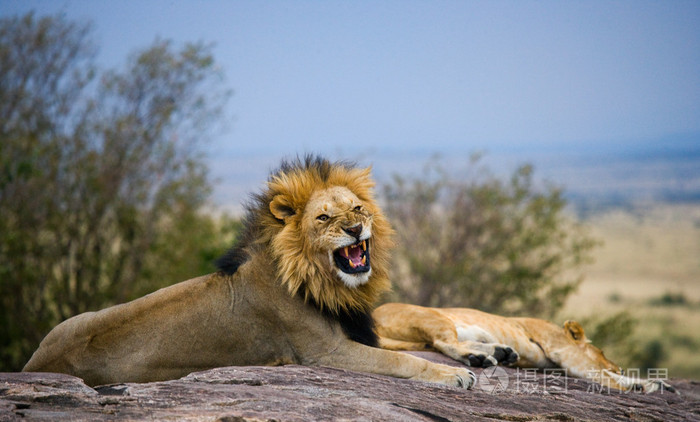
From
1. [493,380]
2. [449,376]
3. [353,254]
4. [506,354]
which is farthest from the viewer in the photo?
[506,354]

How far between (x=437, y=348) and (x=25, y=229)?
26.7 feet

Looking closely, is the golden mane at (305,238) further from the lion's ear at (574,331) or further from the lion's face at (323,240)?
the lion's ear at (574,331)

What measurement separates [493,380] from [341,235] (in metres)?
1.49

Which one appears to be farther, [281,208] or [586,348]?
[586,348]

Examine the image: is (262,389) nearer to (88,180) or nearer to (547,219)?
(88,180)

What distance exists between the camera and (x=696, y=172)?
276 feet

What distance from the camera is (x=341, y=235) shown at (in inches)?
192

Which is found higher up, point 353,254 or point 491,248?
point 353,254

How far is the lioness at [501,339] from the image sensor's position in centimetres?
568

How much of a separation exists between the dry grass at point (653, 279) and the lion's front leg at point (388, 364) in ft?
29.6

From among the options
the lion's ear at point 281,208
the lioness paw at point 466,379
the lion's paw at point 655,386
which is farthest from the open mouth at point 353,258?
the lion's paw at point 655,386

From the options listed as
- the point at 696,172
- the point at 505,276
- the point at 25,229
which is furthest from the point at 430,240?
the point at 696,172

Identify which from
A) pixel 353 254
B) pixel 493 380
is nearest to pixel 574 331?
pixel 493 380

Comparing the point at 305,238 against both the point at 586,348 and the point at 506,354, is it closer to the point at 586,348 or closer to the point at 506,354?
the point at 506,354
